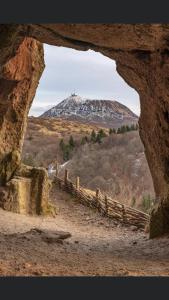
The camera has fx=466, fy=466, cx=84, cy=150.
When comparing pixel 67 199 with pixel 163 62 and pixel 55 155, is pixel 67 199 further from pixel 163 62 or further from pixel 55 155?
pixel 55 155

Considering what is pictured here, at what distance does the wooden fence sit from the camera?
1545cm

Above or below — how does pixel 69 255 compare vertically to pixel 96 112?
below

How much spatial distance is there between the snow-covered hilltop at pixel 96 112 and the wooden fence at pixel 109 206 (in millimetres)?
41793

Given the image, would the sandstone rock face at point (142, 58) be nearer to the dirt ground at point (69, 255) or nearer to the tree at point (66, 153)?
the dirt ground at point (69, 255)

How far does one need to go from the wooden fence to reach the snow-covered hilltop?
41.8 metres

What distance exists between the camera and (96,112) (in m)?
66.0

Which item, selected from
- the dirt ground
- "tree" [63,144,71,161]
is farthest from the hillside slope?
the dirt ground

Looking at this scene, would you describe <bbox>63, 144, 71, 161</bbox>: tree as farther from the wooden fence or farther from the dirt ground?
the dirt ground

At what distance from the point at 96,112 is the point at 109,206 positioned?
4907 cm

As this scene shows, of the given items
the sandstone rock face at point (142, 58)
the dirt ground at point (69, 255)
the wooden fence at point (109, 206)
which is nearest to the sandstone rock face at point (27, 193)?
the dirt ground at point (69, 255)

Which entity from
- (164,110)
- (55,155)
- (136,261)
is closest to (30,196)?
(164,110)

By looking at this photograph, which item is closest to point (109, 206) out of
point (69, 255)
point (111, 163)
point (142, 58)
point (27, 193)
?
point (27, 193)

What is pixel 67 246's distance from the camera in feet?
29.4

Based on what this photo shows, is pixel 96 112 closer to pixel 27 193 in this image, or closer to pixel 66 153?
pixel 66 153
